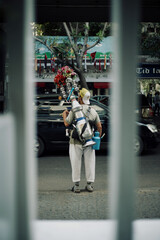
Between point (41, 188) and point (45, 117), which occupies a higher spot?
point (45, 117)

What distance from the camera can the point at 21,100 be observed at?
1.10 meters

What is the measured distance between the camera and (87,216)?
4281 millimetres

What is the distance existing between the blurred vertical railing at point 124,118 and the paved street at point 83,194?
3.22 metres

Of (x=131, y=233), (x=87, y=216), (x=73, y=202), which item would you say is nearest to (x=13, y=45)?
(x=131, y=233)

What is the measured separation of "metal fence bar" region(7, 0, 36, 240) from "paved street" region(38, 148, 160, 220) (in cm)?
322

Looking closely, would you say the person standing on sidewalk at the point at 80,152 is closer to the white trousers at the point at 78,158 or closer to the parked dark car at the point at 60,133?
the white trousers at the point at 78,158

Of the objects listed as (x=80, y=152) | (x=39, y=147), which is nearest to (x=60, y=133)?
(x=39, y=147)

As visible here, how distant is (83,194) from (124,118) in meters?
4.50

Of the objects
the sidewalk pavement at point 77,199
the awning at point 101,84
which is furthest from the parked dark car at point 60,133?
the awning at point 101,84

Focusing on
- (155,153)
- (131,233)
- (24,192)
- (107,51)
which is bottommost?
(155,153)

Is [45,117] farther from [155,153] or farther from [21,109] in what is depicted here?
[21,109]

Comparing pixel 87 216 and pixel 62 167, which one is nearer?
pixel 87 216

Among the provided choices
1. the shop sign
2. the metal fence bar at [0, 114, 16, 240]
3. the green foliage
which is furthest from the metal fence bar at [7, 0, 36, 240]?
the shop sign

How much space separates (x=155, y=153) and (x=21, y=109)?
879cm
